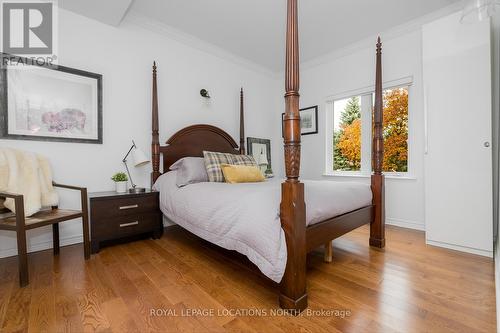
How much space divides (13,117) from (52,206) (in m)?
0.87

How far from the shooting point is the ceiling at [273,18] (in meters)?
2.58

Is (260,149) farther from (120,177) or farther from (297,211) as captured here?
(297,211)

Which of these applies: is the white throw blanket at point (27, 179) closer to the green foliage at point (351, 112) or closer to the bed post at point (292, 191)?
the bed post at point (292, 191)

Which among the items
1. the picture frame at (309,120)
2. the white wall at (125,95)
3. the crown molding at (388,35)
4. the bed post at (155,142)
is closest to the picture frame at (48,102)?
the white wall at (125,95)

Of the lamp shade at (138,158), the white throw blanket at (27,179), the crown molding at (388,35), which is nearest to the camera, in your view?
the white throw blanket at (27,179)

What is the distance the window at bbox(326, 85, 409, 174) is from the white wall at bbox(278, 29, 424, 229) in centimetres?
13

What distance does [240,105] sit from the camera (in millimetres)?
3834

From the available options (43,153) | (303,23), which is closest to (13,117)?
(43,153)

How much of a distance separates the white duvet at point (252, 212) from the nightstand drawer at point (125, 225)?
0.30 metres

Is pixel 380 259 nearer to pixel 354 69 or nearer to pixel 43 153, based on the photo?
pixel 354 69

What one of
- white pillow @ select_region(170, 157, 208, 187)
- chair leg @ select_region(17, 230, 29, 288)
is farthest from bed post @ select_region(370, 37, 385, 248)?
chair leg @ select_region(17, 230, 29, 288)

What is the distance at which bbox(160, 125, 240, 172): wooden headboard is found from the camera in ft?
9.79

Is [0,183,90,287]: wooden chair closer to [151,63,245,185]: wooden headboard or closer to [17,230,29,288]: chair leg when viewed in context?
[17,230,29,288]: chair leg

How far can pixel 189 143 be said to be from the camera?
125 inches
